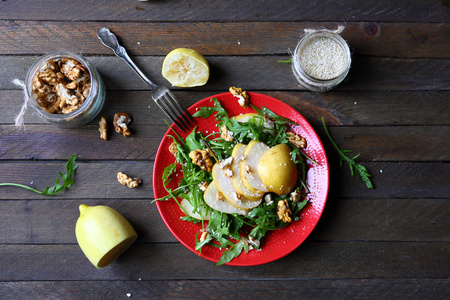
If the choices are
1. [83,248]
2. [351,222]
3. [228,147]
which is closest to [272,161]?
[228,147]

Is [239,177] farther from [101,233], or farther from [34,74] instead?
[34,74]

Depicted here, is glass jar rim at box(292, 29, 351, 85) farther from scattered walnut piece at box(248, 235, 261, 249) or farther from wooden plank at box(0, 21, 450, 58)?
scattered walnut piece at box(248, 235, 261, 249)

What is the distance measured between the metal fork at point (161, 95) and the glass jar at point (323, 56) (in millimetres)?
533

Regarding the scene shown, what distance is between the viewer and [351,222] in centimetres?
163

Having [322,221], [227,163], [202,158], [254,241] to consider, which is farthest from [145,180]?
[322,221]

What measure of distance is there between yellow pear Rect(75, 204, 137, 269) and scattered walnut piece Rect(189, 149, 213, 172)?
1.37 ft

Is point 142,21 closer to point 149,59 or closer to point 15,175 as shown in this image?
point 149,59

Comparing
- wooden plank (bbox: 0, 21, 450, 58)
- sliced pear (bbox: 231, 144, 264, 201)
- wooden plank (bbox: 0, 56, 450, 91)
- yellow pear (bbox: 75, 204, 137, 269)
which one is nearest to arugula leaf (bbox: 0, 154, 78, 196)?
yellow pear (bbox: 75, 204, 137, 269)

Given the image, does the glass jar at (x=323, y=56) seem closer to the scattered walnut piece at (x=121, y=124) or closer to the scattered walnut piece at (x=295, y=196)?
the scattered walnut piece at (x=295, y=196)

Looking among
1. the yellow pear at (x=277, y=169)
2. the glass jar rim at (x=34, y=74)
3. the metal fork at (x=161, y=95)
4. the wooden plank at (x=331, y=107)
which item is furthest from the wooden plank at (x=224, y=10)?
the yellow pear at (x=277, y=169)

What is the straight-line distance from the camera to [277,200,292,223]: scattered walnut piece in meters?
1.45

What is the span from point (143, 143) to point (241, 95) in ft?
1.66

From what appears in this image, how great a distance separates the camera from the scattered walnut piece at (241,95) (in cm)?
153

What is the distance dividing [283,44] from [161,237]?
1060mm
